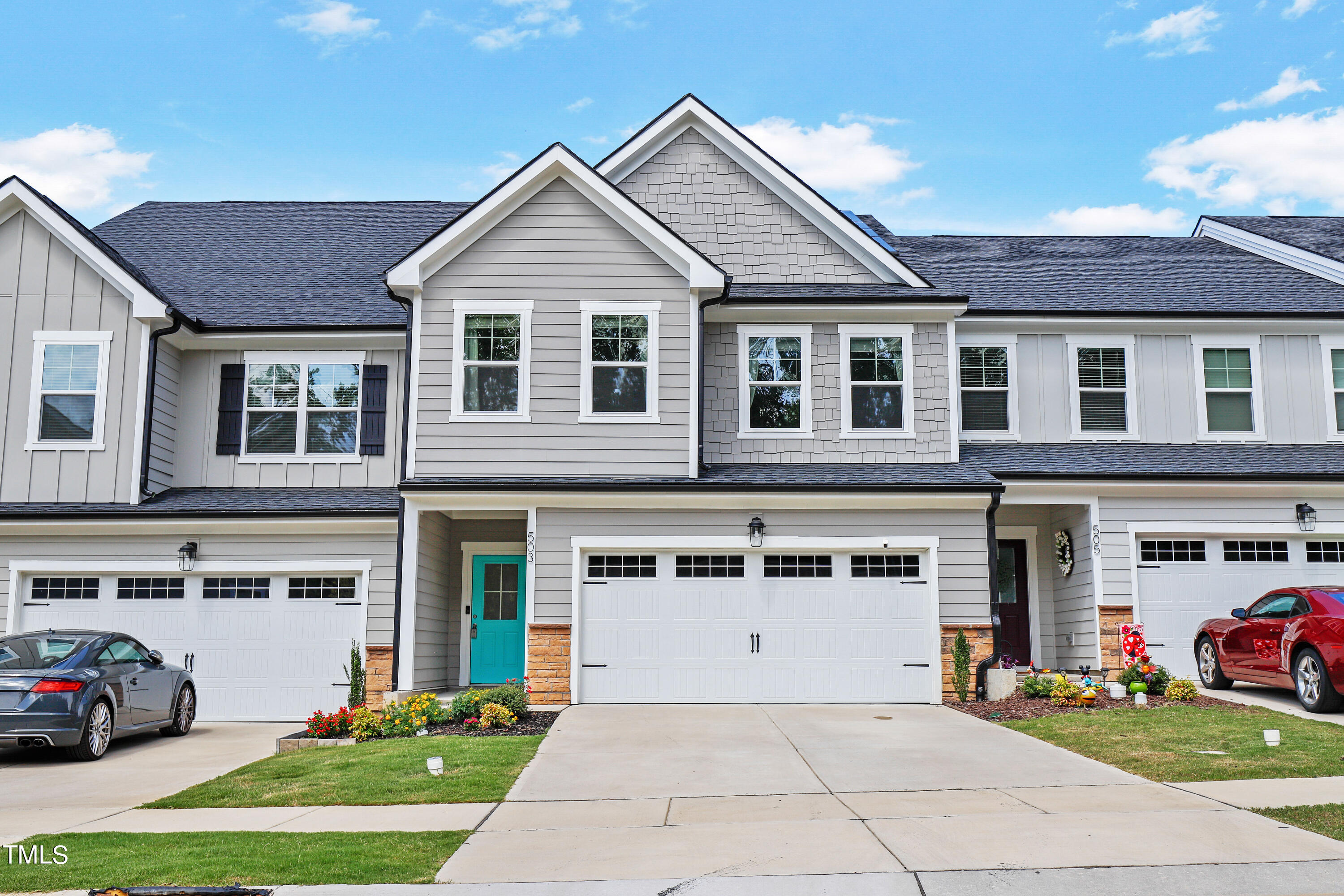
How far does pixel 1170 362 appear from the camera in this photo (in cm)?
1867

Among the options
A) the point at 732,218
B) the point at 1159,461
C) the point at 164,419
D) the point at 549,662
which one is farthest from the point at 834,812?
the point at 164,419

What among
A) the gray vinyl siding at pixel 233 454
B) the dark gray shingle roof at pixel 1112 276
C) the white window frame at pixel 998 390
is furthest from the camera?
the dark gray shingle roof at pixel 1112 276

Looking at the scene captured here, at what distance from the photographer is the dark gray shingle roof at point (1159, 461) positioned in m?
16.6

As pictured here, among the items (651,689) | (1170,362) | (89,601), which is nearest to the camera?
(651,689)

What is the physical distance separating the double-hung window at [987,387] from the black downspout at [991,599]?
99.7 inches

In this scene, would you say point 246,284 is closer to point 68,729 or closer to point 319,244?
point 319,244

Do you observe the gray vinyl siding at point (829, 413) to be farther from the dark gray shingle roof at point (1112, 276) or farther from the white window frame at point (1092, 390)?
the white window frame at point (1092, 390)

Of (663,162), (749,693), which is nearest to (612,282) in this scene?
(663,162)

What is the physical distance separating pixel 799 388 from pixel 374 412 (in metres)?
6.71

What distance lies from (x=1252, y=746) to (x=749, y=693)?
658cm

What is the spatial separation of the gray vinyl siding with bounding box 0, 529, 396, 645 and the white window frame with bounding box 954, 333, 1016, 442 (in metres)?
9.25

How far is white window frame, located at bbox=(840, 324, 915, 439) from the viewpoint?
56.2ft

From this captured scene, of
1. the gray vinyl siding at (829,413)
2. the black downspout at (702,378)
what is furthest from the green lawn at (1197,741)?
the black downspout at (702,378)

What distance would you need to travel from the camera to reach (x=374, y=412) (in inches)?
706
